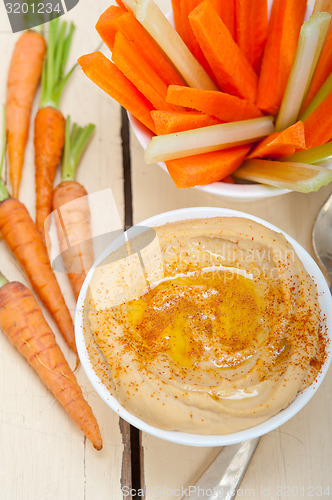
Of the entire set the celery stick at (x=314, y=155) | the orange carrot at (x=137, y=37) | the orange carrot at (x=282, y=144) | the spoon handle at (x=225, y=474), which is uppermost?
the orange carrot at (x=137, y=37)

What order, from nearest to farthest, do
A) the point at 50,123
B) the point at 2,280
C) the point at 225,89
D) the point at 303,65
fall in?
the point at 303,65, the point at 225,89, the point at 2,280, the point at 50,123

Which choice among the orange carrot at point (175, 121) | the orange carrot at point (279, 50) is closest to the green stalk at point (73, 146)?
the orange carrot at point (175, 121)

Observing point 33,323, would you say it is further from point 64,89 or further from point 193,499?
point 64,89

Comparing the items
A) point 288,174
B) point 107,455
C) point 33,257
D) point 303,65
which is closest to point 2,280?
point 33,257

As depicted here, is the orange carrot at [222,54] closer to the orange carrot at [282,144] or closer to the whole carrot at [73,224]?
the orange carrot at [282,144]

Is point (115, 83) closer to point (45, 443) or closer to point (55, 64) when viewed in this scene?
point (55, 64)

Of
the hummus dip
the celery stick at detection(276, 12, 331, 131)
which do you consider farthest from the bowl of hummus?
the celery stick at detection(276, 12, 331, 131)
